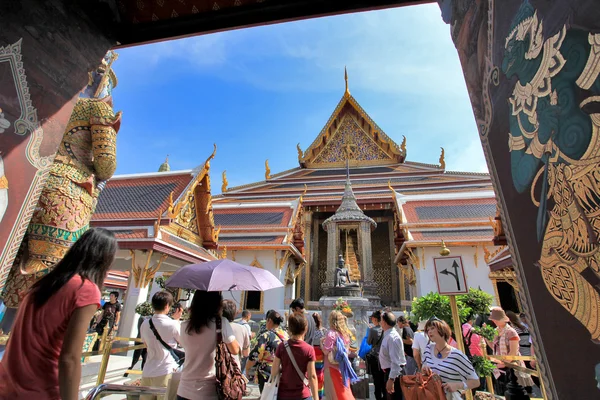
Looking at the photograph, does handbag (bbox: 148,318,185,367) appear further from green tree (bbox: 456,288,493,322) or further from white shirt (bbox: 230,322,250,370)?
green tree (bbox: 456,288,493,322)

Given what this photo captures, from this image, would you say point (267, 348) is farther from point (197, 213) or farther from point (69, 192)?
point (197, 213)

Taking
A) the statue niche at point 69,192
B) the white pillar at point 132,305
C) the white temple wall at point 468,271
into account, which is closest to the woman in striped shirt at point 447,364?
the statue niche at point 69,192

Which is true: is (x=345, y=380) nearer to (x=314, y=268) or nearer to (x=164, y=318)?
(x=164, y=318)

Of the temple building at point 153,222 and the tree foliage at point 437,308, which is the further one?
the temple building at point 153,222

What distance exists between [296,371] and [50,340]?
1590 millimetres

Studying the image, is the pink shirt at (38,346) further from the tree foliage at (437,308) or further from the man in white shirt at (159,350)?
the tree foliage at (437,308)

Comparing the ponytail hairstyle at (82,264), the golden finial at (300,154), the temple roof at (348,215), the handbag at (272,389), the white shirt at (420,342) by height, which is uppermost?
the golden finial at (300,154)

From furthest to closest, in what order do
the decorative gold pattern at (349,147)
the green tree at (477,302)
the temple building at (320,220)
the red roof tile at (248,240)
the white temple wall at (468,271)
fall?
the decorative gold pattern at (349,147) → the red roof tile at (248,240) → the white temple wall at (468,271) → the temple building at (320,220) → the green tree at (477,302)

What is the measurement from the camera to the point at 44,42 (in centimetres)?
221

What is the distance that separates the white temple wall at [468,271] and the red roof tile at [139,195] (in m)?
7.71

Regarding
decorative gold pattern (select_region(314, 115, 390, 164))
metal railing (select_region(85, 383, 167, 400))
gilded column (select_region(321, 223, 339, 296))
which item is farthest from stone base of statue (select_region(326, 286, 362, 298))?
decorative gold pattern (select_region(314, 115, 390, 164))

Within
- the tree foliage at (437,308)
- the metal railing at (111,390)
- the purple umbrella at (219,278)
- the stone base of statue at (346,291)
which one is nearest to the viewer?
the metal railing at (111,390)

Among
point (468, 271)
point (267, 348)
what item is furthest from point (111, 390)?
point (468, 271)

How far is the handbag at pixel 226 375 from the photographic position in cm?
179
